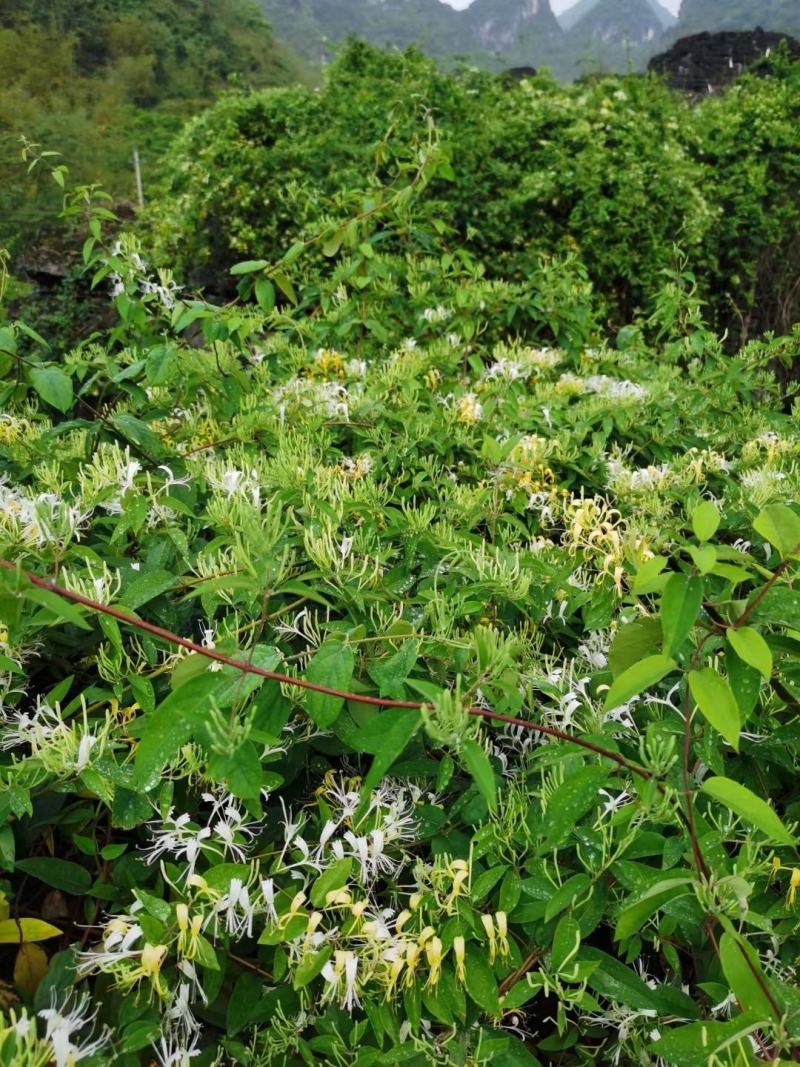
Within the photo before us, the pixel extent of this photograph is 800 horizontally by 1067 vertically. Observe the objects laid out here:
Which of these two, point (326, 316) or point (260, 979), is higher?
point (326, 316)

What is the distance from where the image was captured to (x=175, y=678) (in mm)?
639

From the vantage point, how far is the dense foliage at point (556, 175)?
4383 mm

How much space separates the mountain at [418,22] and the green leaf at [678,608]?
1819 inches

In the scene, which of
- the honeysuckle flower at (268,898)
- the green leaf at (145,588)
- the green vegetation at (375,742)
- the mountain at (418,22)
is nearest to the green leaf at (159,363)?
the green vegetation at (375,742)

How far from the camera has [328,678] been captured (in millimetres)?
667

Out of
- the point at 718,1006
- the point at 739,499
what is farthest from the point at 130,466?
the point at 739,499

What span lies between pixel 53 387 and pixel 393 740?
880mm

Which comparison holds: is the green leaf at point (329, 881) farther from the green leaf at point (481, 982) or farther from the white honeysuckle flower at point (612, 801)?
the white honeysuckle flower at point (612, 801)

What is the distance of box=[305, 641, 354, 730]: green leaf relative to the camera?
66 centimetres

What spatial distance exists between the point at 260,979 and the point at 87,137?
13.9 m

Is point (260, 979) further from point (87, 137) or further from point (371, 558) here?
point (87, 137)

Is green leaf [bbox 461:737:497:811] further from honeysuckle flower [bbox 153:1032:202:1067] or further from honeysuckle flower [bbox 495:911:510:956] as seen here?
honeysuckle flower [bbox 153:1032:202:1067]

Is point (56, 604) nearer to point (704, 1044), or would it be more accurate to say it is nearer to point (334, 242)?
point (704, 1044)

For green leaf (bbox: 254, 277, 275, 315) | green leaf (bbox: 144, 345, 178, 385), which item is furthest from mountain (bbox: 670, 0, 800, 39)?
green leaf (bbox: 144, 345, 178, 385)
